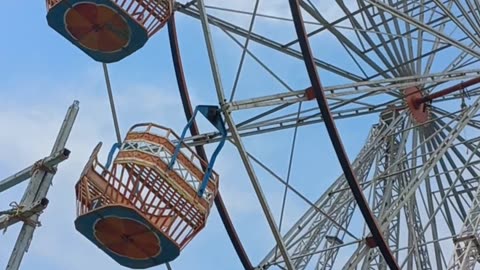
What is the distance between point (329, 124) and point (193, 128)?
13.7 feet

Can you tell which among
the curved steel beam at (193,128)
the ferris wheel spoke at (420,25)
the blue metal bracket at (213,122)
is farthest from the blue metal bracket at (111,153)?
the ferris wheel spoke at (420,25)

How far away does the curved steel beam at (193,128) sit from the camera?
16991mm

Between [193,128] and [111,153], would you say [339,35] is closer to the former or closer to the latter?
[193,128]

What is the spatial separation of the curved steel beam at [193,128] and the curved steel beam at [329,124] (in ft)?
10.9

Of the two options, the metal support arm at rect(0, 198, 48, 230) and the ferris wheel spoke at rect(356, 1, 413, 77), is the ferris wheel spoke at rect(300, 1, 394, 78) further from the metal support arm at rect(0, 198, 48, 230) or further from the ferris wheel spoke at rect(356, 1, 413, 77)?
the metal support arm at rect(0, 198, 48, 230)

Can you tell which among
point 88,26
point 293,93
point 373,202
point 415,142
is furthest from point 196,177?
point 415,142

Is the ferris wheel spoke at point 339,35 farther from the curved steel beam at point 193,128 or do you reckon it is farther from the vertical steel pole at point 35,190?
the vertical steel pole at point 35,190

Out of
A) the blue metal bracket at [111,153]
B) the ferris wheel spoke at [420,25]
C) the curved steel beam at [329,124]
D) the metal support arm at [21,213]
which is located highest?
the ferris wheel spoke at [420,25]

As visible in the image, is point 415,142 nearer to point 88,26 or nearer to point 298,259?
point 298,259

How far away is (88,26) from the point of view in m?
15.0

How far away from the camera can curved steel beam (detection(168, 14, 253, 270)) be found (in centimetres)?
1699

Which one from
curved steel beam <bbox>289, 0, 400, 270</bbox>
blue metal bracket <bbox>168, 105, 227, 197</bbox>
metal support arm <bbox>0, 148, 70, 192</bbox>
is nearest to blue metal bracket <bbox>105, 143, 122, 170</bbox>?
blue metal bracket <bbox>168, 105, 227, 197</bbox>

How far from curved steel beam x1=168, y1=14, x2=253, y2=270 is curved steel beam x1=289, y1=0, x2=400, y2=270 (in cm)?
333

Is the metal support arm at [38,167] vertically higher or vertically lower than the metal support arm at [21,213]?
higher
